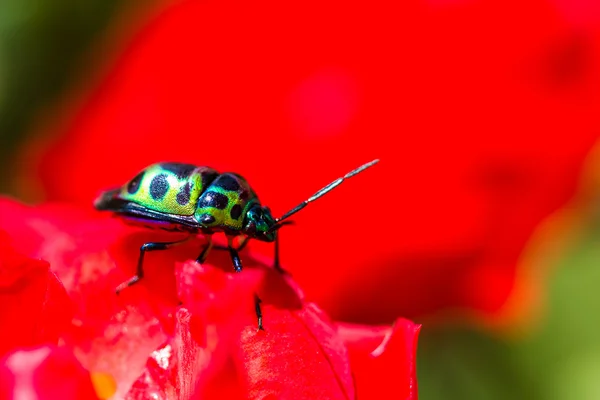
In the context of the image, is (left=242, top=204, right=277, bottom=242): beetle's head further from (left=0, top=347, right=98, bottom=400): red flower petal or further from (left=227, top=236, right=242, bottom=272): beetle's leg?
(left=0, top=347, right=98, bottom=400): red flower petal

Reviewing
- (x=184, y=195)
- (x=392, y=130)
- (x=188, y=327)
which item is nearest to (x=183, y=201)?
(x=184, y=195)

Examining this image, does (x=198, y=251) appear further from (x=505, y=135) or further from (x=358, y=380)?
(x=505, y=135)

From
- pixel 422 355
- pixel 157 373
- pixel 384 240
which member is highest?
pixel 157 373

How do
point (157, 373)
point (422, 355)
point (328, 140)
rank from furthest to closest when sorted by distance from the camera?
point (422, 355) < point (328, 140) < point (157, 373)

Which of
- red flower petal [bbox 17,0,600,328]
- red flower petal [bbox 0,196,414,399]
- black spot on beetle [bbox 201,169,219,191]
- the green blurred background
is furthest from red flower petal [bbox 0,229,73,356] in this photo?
the green blurred background

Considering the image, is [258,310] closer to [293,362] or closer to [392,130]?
→ [293,362]

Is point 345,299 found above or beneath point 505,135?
beneath

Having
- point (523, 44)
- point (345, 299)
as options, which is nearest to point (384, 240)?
point (345, 299)
